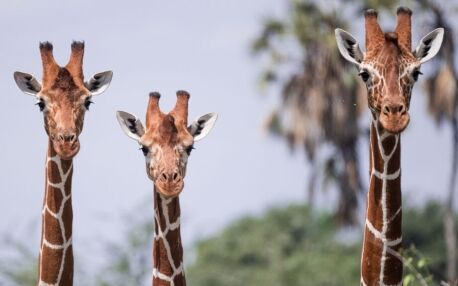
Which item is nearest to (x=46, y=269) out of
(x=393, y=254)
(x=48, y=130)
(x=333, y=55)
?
(x=48, y=130)

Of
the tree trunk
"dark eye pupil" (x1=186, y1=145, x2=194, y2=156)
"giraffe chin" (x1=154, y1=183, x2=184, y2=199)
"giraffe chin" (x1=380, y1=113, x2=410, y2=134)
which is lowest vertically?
"giraffe chin" (x1=154, y1=183, x2=184, y2=199)

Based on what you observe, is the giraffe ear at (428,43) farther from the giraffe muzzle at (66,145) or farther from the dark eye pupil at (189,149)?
the giraffe muzzle at (66,145)

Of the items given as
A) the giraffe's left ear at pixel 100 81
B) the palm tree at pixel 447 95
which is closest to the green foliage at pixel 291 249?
the palm tree at pixel 447 95

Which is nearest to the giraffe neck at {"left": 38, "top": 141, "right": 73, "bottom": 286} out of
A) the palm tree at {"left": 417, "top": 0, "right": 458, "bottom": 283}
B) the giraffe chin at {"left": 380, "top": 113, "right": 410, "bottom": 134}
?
the giraffe chin at {"left": 380, "top": 113, "right": 410, "bottom": 134}

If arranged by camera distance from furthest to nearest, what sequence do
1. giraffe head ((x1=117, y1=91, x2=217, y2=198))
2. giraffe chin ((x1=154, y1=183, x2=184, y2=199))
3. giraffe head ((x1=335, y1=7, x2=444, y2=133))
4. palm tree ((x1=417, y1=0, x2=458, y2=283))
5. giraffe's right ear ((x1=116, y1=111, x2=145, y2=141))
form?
1. palm tree ((x1=417, y1=0, x2=458, y2=283))
2. giraffe's right ear ((x1=116, y1=111, x2=145, y2=141))
3. giraffe head ((x1=117, y1=91, x2=217, y2=198))
4. giraffe chin ((x1=154, y1=183, x2=184, y2=199))
5. giraffe head ((x1=335, y1=7, x2=444, y2=133))

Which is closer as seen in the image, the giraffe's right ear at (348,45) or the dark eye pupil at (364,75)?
the dark eye pupil at (364,75)

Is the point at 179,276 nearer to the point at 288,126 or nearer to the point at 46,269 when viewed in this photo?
the point at 46,269

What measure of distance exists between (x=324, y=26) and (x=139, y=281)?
29.0 ft

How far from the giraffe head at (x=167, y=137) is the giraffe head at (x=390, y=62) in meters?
1.93

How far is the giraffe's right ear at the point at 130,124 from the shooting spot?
1473 cm

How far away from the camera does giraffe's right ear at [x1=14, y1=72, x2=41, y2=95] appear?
1537 centimetres

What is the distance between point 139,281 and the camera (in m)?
37.8

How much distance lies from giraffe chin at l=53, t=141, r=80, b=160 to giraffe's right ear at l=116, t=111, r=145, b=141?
55 centimetres

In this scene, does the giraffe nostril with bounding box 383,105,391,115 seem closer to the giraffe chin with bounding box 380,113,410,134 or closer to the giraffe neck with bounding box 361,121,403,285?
the giraffe chin with bounding box 380,113,410,134
